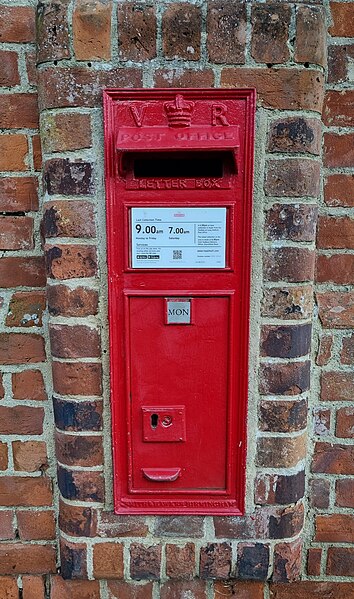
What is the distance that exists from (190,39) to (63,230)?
1.58 ft

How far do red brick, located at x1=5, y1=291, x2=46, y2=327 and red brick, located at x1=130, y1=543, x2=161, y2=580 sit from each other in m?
0.62

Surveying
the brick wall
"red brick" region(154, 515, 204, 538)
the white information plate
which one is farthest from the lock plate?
the white information plate

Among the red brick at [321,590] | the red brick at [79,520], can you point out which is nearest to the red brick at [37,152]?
the red brick at [79,520]

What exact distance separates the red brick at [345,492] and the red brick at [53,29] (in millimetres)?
1220

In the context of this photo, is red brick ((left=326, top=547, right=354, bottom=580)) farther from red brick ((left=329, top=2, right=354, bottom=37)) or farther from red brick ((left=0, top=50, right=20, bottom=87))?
red brick ((left=0, top=50, right=20, bottom=87))

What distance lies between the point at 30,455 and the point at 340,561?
0.88 metres

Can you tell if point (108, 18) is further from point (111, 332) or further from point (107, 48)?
point (111, 332)

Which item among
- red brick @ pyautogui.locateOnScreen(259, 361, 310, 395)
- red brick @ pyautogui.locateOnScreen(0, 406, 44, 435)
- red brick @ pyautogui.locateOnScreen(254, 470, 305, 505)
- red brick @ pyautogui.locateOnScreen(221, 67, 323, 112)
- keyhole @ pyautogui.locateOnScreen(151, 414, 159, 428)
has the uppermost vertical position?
red brick @ pyautogui.locateOnScreen(221, 67, 323, 112)

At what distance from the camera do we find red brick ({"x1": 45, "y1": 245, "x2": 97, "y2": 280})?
108 cm

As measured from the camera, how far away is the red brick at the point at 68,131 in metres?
1.04

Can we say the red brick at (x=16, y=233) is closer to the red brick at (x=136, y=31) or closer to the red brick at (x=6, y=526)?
the red brick at (x=136, y=31)

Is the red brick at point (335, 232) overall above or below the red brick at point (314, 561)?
above

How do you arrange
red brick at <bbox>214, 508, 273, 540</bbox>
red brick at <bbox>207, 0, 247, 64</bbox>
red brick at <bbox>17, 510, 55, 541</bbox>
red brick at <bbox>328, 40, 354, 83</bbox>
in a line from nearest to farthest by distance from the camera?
red brick at <bbox>207, 0, 247, 64</bbox> → red brick at <bbox>328, 40, 354, 83</bbox> → red brick at <bbox>214, 508, 273, 540</bbox> → red brick at <bbox>17, 510, 55, 541</bbox>

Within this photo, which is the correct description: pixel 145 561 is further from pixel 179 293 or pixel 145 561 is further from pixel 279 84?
pixel 279 84
